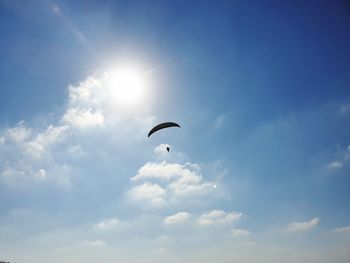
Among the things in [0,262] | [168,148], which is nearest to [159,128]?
[168,148]

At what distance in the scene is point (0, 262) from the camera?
171 m

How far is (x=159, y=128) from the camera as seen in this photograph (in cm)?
5059

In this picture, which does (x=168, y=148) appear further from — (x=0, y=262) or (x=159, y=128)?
(x=0, y=262)

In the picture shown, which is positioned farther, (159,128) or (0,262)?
(0,262)

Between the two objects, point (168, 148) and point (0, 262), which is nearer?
point (168, 148)

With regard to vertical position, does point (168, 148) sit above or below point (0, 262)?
below

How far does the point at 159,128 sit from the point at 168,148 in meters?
3.56

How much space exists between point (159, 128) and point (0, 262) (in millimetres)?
168866

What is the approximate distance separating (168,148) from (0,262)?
168294 millimetres

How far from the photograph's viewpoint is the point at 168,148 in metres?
50.6
